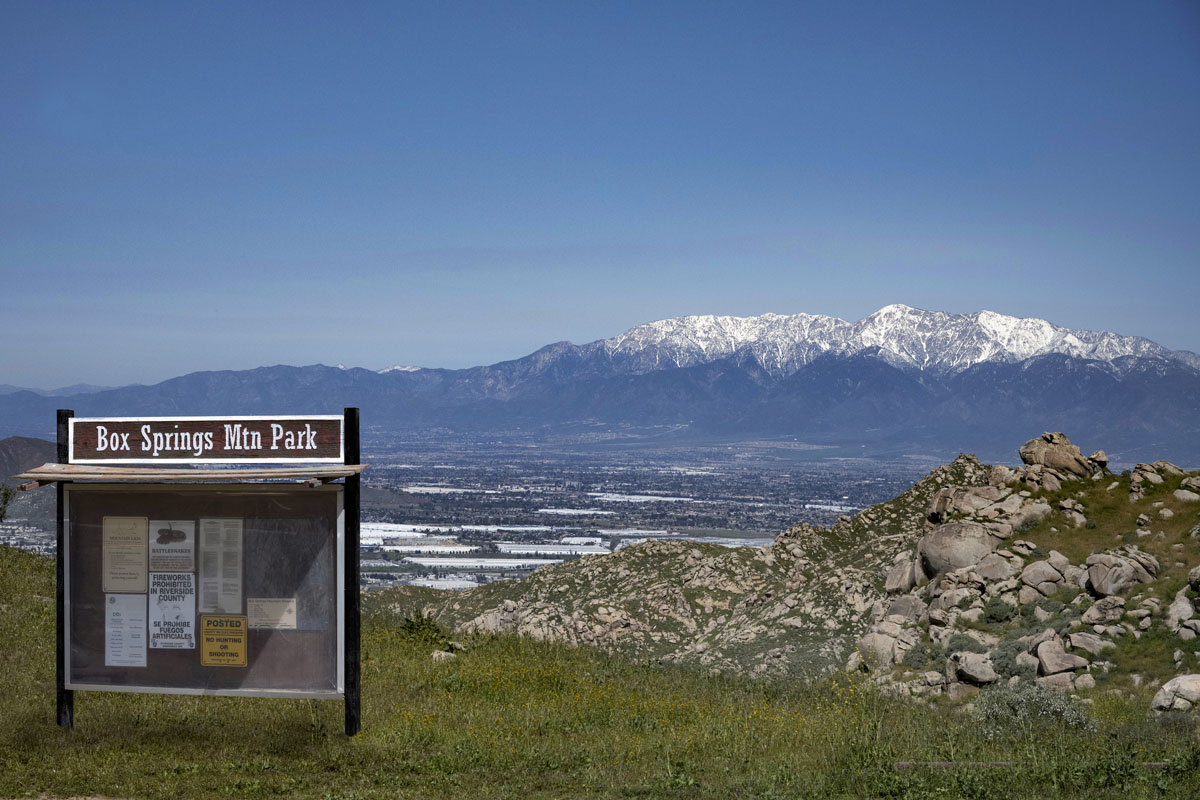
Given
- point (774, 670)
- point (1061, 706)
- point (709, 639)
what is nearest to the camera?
point (1061, 706)

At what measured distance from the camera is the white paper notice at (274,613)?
1066 cm

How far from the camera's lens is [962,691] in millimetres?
16438

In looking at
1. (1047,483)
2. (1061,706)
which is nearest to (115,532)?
(1061,706)

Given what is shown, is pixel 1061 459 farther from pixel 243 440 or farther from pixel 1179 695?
pixel 243 440

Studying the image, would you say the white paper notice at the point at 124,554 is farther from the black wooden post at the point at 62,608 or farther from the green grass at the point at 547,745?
the green grass at the point at 547,745

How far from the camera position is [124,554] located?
35.4ft

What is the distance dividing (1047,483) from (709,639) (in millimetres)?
10067

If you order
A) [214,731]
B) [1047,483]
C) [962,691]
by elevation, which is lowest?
[962,691]

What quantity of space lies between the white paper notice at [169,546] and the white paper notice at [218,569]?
0.19 m

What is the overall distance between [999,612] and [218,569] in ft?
48.0

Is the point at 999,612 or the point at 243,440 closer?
the point at 243,440

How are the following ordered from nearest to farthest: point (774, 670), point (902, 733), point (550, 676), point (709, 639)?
point (902, 733) < point (550, 676) < point (774, 670) < point (709, 639)

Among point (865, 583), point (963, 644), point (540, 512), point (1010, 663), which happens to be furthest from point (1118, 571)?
point (540, 512)

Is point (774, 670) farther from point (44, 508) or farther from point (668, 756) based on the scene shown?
point (44, 508)
